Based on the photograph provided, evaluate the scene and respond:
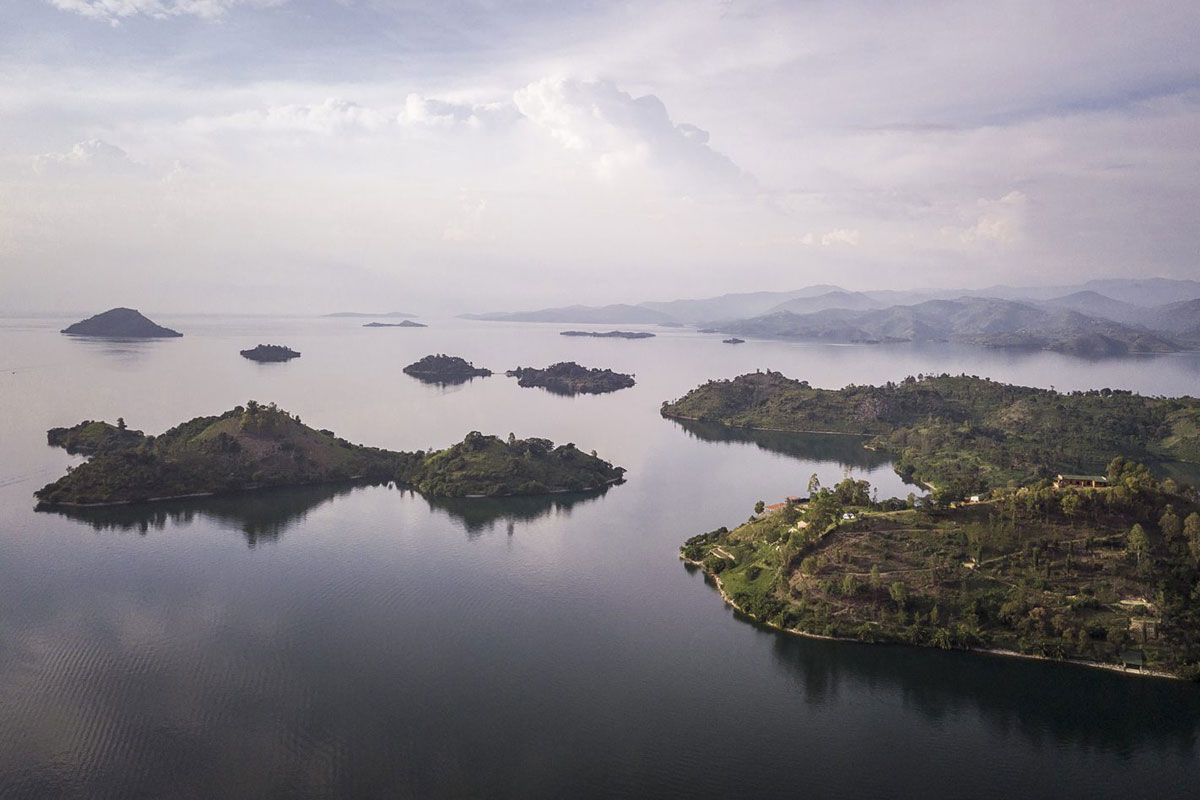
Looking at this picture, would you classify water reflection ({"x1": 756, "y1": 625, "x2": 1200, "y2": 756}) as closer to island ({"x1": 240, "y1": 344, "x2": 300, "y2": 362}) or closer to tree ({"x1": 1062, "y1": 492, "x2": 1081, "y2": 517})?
tree ({"x1": 1062, "y1": 492, "x2": 1081, "y2": 517})

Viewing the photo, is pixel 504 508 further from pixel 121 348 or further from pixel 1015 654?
pixel 121 348

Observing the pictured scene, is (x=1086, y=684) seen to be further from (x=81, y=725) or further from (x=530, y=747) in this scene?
(x=81, y=725)

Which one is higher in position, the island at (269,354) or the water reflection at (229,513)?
the island at (269,354)

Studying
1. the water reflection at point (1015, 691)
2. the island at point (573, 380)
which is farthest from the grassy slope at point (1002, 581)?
the island at point (573, 380)

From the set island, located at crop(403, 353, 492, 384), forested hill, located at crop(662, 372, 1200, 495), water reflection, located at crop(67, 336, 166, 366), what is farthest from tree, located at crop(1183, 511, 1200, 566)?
water reflection, located at crop(67, 336, 166, 366)

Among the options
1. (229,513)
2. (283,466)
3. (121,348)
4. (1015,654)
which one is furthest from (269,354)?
(1015,654)

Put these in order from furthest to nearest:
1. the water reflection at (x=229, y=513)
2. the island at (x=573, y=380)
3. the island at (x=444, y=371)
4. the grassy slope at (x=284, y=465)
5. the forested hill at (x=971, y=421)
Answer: the island at (x=444, y=371), the island at (x=573, y=380), the forested hill at (x=971, y=421), the grassy slope at (x=284, y=465), the water reflection at (x=229, y=513)

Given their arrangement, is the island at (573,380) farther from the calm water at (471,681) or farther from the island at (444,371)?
the calm water at (471,681)
